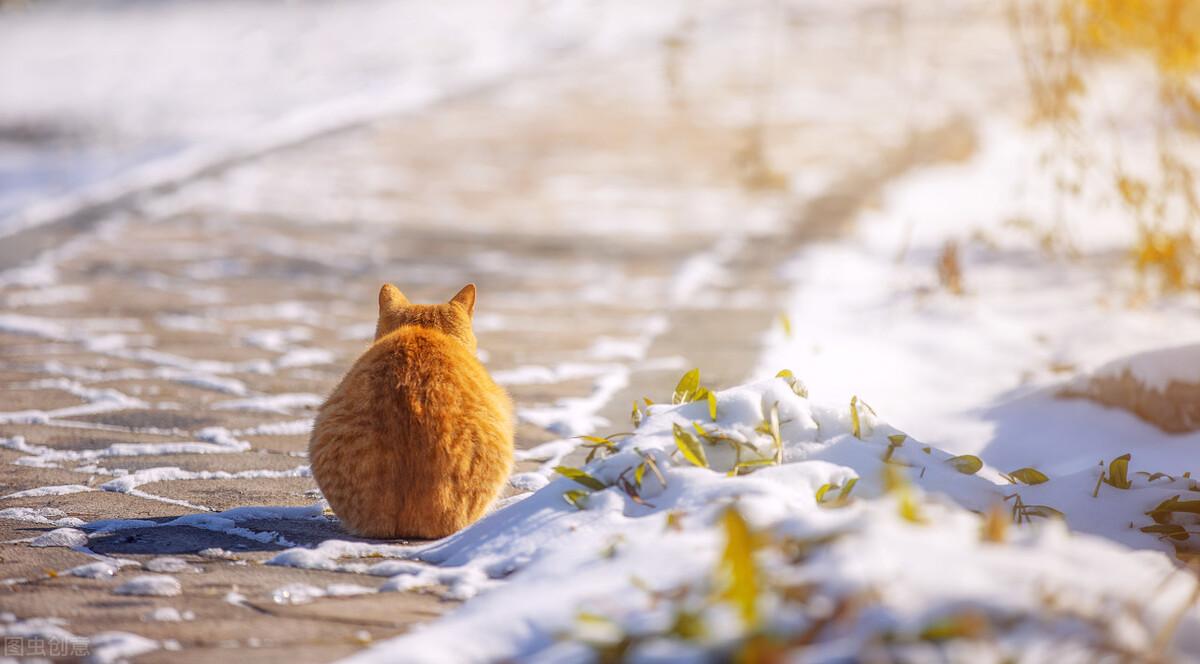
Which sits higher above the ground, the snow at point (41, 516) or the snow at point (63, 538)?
the snow at point (41, 516)

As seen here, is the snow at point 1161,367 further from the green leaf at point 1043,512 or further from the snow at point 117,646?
the snow at point 117,646

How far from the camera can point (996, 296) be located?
7.04 m

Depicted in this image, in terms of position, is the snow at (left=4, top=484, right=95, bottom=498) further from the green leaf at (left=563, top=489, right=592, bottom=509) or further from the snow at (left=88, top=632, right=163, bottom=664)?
the green leaf at (left=563, top=489, right=592, bottom=509)

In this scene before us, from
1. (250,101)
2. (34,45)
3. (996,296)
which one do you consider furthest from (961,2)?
(34,45)

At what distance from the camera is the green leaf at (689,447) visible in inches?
112

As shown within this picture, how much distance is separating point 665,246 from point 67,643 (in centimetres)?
637

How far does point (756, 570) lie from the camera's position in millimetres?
1829

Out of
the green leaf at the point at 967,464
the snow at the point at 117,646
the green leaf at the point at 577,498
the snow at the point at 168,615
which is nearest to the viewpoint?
the snow at the point at 117,646

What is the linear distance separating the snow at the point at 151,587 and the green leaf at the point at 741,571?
1.46m

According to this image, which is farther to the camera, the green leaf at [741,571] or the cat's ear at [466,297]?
the cat's ear at [466,297]

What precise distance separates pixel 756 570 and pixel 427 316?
1.86 metres

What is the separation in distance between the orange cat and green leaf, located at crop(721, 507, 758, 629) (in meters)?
1.26

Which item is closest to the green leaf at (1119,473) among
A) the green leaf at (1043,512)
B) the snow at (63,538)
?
the green leaf at (1043,512)

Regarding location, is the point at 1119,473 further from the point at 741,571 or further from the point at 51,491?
the point at 51,491
